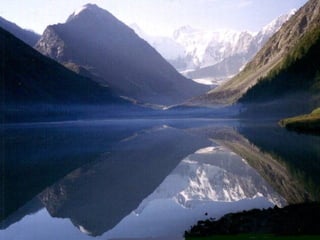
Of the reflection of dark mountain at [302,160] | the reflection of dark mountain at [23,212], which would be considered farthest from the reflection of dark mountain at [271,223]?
the reflection of dark mountain at [23,212]

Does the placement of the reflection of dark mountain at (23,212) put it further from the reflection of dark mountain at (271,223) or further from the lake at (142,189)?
the reflection of dark mountain at (271,223)

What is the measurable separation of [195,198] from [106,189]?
8271 mm

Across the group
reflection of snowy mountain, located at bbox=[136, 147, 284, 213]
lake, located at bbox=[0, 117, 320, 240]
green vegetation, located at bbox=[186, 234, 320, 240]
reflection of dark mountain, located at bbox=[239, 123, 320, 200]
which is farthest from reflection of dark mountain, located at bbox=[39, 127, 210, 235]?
reflection of dark mountain, located at bbox=[239, 123, 320, 200]

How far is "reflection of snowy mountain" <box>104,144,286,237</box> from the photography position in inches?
1133

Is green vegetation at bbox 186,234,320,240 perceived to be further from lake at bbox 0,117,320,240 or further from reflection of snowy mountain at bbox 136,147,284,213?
reflection of snowy mountain at bbox 136,147,284,213

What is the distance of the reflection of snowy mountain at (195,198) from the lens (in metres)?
28.8

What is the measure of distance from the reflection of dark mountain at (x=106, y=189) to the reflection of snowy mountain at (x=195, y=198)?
1.12 metres

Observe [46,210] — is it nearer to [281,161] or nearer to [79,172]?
[79,172]

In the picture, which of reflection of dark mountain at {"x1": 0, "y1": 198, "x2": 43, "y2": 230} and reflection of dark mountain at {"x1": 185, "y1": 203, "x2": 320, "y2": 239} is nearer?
reflection of dark mountain at {"x1": 185, "y1": 203, "x2": 320, "y2": 239}

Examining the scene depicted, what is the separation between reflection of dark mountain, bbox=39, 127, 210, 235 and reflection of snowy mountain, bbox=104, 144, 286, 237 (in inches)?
43.9

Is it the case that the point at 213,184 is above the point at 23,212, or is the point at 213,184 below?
above

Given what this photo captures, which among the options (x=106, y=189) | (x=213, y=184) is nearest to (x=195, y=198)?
(x=213, y=184)

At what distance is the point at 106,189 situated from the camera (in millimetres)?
41188

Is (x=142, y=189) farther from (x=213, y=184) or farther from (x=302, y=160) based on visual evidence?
(x=302, y=160)
